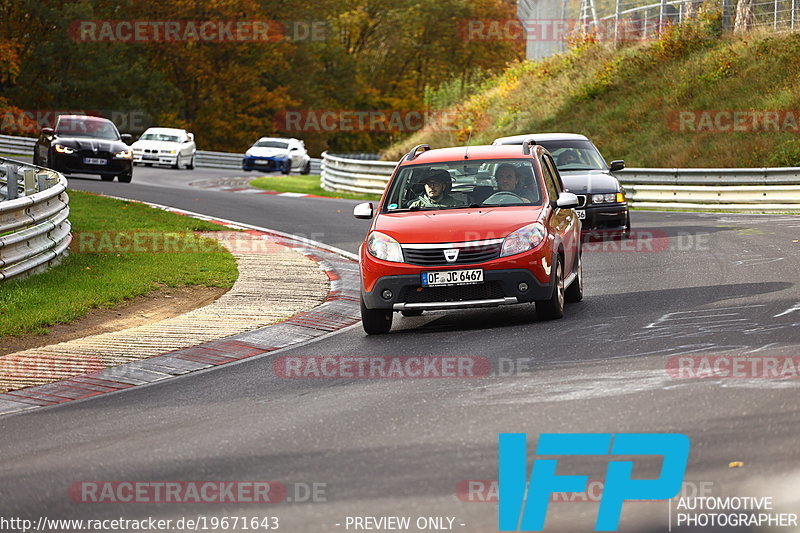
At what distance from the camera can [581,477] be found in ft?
19.0

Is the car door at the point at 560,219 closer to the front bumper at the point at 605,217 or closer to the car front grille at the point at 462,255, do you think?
the car front grille at the point at 462,255

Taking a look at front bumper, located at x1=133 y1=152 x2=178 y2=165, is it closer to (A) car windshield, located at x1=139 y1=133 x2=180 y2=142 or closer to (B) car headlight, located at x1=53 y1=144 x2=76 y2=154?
(A) car windshield, located at x1=139 y1=133 x2=180 y2=142

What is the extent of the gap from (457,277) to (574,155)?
32.0 ft

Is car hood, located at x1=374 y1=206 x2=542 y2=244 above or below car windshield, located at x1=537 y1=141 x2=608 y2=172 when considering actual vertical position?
below

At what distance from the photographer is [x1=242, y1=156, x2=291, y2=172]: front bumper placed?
153ft

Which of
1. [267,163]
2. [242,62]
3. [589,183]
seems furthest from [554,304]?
[242,62]

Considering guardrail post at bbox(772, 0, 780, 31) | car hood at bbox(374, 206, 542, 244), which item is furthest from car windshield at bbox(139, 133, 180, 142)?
car hood at bbox(374, 206, 542, 244)

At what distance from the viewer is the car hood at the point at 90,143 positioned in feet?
103

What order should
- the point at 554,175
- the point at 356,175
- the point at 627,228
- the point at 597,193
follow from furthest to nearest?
the point at 356,175, the point at 627,228, the point at 597,193, the point at 554,175

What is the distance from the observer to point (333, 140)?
86812 mm

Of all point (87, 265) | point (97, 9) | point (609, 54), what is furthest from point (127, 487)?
point (97, 9)

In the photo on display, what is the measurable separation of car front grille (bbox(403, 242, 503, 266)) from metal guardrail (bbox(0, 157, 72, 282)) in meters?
4.73

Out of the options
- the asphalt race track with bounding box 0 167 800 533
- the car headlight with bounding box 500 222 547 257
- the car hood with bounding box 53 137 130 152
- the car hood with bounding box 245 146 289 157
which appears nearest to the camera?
the asphalt race track with bounding box 0 167 800 533

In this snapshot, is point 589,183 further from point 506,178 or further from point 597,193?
point 506,178
